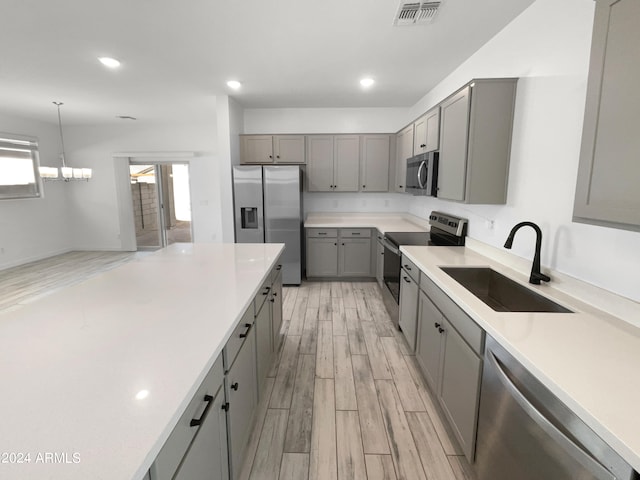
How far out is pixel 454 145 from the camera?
8.04 ft

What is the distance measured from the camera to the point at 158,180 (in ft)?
21.8

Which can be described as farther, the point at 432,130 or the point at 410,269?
the point at 432,130

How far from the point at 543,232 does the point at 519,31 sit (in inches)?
57.3

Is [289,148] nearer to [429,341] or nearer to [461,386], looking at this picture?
[429,341]

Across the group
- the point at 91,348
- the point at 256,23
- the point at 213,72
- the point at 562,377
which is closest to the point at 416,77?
the point at 256,23

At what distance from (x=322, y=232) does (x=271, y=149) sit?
5.01ft

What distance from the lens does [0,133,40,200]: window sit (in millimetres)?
5340

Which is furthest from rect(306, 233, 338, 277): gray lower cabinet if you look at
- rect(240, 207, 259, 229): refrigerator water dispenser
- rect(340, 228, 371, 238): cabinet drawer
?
rect(240, 207, 259, 229): refrigerator water dispenser

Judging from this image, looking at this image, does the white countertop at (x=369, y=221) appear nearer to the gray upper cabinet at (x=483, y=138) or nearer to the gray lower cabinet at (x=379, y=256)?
the gray lower cabinet at (x=379, y=256)

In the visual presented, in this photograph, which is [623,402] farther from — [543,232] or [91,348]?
[91,348]

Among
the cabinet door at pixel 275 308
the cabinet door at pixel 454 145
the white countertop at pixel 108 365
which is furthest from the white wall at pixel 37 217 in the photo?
the cabinet door at pixel 454 145

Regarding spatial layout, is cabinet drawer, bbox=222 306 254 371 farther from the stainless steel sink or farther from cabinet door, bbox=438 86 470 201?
cabinet door, bbox=438 86 470 201

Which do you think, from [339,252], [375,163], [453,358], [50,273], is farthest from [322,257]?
[50,273]

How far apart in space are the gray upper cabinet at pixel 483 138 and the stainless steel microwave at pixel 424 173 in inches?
18.5
